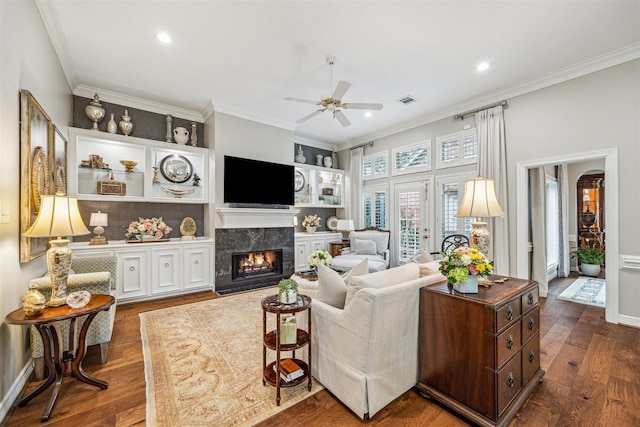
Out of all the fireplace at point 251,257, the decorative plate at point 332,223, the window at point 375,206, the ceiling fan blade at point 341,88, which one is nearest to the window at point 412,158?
the window at point 375,206

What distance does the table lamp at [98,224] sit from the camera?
155 inches

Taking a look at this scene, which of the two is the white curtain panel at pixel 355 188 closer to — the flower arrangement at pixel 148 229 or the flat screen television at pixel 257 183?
the flat screen television at pixel 257 183

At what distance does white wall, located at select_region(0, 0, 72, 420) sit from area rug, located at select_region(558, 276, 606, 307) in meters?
6.53

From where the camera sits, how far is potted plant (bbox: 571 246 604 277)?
547 centimetres

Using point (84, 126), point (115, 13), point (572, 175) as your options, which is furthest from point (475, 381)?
point (572, 175)

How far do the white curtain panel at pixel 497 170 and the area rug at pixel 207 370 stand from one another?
358 cm

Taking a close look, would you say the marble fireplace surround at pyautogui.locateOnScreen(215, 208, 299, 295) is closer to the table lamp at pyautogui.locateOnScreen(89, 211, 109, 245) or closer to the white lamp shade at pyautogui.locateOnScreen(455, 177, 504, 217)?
the table lamp at pyautogui.locateOnScreen(89, 211, 109, 245)

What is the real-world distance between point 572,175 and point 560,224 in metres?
1.28

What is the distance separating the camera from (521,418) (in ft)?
5.90

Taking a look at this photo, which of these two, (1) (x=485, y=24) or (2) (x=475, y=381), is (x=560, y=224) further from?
(2) (x=475, y=381)

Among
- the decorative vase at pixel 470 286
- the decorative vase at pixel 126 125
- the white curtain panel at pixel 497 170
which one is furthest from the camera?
the decorative vase at pixel 126 125

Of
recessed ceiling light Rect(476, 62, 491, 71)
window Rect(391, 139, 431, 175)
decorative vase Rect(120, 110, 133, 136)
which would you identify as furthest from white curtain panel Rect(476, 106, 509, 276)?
decorative vase Rect(120, 110, 133, 136)

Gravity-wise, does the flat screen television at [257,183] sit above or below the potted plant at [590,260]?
above

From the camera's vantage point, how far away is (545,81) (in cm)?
381
